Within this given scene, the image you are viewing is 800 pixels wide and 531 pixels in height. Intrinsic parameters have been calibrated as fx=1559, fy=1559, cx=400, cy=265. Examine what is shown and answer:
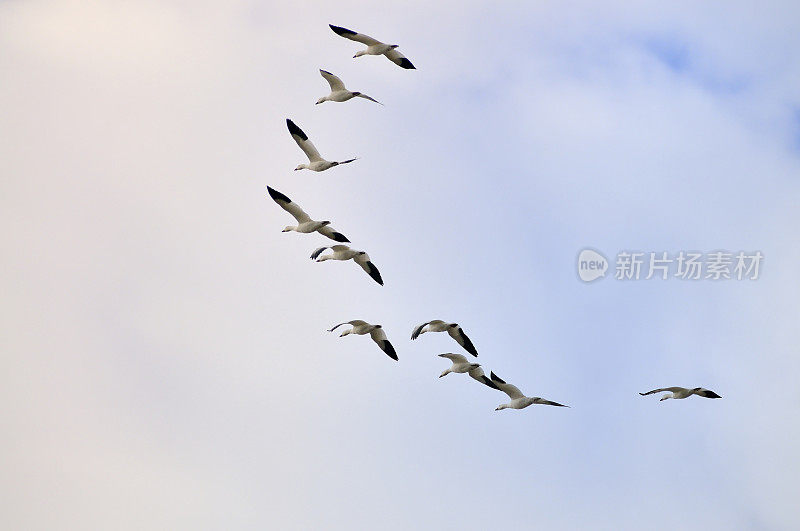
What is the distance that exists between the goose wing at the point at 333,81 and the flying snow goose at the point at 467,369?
8316mm

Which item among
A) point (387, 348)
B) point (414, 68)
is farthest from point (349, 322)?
point (414, 68)

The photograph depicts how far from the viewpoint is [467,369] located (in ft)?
150

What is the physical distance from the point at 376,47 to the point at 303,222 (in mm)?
5366

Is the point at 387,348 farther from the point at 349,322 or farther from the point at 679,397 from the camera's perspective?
the point at 679,397

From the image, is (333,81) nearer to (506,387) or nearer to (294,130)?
(294,130)

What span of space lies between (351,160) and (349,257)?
4.05 metres

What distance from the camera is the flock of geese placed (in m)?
43.5

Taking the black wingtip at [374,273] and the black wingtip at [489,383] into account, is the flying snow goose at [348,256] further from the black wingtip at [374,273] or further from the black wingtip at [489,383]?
the black wingtip at [489,383]

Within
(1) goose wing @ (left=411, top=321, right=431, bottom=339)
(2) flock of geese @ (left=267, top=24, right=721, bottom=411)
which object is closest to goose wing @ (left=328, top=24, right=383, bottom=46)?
(2) flock of geese @ (left=267, top=24, right=721, bottom=411)

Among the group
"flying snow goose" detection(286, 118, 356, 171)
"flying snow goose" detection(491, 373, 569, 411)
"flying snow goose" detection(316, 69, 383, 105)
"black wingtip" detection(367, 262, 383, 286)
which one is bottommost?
"flying snow goose" detection(491, 373, 569, 411)

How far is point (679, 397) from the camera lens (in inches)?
1746

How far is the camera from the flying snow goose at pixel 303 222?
145 ft

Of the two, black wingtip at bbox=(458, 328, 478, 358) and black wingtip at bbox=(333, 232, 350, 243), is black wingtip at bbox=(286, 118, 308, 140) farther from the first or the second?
black wingtip at bbox=(458, 328, 478, 358)

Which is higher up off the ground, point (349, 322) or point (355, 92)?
point (355, 92)
